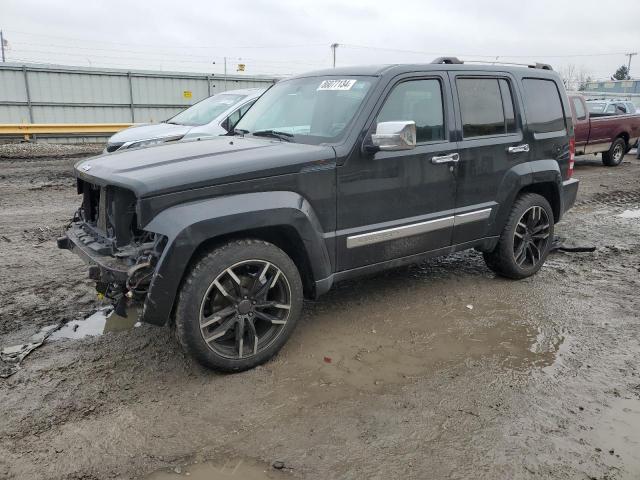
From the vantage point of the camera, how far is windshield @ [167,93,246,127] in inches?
365

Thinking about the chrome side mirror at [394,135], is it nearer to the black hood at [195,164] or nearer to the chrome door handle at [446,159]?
the black hood at [195,164]

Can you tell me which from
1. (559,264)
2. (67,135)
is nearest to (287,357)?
(559,264)

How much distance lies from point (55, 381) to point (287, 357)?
1521 mm

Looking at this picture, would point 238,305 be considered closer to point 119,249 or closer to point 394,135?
point 119,249

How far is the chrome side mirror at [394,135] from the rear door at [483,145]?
0.91 m

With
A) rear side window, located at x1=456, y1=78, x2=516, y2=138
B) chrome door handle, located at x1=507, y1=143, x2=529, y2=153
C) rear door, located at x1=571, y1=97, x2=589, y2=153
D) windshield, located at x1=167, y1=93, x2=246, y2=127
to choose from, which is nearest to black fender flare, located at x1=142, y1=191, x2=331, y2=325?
rear side window, located at x1=456, y1=78, x2=516, y2=138

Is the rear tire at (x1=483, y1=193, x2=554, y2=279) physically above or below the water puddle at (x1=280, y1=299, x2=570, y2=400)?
above

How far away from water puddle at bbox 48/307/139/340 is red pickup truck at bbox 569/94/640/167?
1160cm

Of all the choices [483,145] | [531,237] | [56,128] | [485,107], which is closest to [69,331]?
[483,145]

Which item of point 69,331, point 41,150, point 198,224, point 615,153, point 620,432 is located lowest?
point 620,432

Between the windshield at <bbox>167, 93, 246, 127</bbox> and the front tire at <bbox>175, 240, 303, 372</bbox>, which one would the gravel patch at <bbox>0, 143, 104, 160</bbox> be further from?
the front tire at <bbox>175, 240, 303, 372</bbox>

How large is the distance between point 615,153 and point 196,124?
11547 mm

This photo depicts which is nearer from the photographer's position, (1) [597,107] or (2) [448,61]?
(2) [448,61]

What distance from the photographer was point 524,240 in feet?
17.3
